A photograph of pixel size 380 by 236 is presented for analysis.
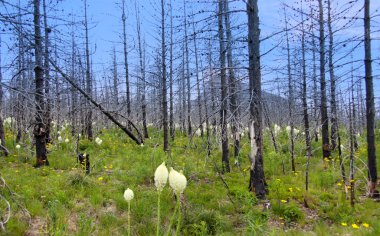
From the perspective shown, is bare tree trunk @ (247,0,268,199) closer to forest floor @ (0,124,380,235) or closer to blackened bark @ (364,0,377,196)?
forest floor @ (0,124,380,235)

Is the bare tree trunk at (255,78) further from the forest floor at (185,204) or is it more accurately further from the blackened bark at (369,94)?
the blackened bark at (369,94)

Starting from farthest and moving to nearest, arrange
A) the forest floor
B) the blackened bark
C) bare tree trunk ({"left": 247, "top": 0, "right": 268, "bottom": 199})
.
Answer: the blackened bark, bare tree trunk ({"left": 247, "top": 0, "right": 268, "bottom": 199}), the forest floor

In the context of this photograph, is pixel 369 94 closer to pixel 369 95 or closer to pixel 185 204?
pixel 369 95

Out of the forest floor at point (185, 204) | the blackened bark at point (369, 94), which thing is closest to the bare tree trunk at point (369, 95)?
the blackened bark at point (369, 94)

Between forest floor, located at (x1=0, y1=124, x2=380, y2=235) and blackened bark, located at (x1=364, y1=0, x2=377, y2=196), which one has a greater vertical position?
blackened bark, located at (x1=364, y1=0, x2=377, y2=196)

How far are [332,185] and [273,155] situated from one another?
2.77 meters

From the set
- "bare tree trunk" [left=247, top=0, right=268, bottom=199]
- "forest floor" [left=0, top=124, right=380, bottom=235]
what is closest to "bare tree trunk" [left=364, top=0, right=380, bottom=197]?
"forest floor" [left=0, top=124, right=380, bottom=235]

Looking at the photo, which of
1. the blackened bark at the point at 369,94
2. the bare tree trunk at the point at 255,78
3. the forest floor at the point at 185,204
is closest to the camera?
the forest floor at the point at 185,204

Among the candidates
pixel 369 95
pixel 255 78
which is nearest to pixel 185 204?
pixel 255 78

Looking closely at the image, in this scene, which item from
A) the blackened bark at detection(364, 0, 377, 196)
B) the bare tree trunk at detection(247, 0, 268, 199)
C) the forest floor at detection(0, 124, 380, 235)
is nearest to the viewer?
the forest floor at detection(0, 124, 380, 235)

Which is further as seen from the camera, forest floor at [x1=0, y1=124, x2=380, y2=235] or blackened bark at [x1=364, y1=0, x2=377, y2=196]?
blackened bark at [x1=364, y1=0, x2=377, y2=196]

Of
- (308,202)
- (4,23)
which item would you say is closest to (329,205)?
(308,202)

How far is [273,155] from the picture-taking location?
1159cm

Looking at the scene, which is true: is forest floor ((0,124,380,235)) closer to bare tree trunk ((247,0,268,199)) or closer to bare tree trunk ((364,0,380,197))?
bare tree trunk ((364,0,380,197))
